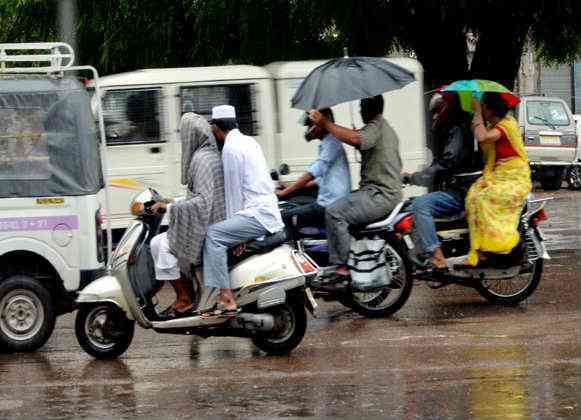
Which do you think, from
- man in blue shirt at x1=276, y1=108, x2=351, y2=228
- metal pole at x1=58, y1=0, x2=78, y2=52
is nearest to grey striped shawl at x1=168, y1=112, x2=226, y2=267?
man in blue shirt at x1=276, y1=108, x2=351, y2=228

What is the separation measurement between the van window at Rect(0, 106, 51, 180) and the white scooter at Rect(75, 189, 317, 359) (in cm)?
85

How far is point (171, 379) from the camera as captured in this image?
8719mm

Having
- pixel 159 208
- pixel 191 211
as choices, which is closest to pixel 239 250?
pixel 191 211

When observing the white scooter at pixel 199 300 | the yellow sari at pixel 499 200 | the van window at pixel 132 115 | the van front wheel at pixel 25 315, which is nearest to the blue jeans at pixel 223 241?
the white scooter at pixel 199 300

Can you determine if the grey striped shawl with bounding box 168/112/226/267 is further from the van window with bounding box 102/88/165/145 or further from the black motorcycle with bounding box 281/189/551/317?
the van window with bounding box 102/88/165/145

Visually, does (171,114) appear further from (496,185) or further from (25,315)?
(25,315)

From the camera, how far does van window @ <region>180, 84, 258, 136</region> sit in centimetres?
1619

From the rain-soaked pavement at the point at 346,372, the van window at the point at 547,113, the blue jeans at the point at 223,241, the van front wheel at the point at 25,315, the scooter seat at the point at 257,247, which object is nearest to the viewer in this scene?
the rain-soaked pavement at the point at 346,372

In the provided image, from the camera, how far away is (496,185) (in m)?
11.0

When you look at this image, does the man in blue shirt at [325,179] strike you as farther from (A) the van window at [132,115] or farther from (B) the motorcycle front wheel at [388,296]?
(A) the van window at [132,115]

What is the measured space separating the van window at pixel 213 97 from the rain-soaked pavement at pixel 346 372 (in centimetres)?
527

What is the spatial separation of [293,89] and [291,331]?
7.46 m

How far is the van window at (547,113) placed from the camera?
28.2 m

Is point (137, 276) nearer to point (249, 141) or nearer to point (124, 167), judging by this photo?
point (249, 141)
